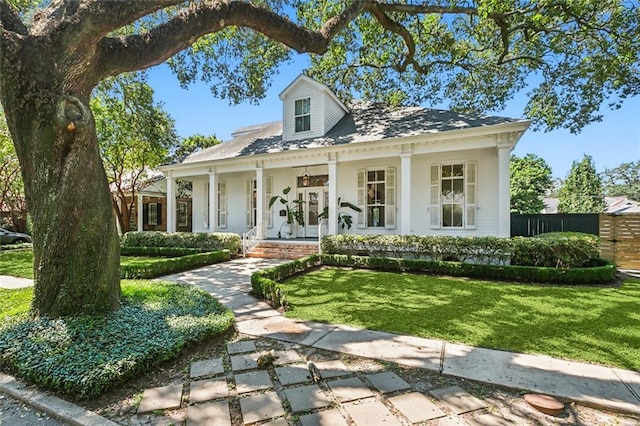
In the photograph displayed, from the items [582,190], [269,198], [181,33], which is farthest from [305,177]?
[582,190]

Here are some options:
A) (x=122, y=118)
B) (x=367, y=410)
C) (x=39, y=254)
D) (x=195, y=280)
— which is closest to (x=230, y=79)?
(x=122, y=118)

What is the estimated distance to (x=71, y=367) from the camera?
2.72 meters

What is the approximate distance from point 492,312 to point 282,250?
25.3 ft

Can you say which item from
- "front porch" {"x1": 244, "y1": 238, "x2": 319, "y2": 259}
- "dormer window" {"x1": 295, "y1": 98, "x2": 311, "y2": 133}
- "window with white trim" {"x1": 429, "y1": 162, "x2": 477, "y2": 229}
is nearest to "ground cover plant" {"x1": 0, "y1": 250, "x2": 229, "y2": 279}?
"front porch" {"x1": 244, "y1": 238, "x2": 319, "y2": 259}

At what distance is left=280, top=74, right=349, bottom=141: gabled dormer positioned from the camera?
13352mm

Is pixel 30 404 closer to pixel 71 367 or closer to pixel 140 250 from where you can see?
pixel 71 367

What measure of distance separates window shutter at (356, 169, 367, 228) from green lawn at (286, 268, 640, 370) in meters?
4.82

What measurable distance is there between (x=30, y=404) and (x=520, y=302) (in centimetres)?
669

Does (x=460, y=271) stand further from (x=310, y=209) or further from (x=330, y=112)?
(x=330, y=112)

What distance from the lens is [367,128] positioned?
12.4 metres

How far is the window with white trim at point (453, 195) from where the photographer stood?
1069 centimetres

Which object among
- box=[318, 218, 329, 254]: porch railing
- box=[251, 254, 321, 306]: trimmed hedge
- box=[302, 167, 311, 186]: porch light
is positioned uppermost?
box=[302, 167, 311, 186]: porch light

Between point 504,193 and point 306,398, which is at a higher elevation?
point 504,193

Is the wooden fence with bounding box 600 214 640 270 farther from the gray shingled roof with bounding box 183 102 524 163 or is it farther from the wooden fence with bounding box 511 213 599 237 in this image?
the gray shingled roof with bounding box 183 102 524 163
